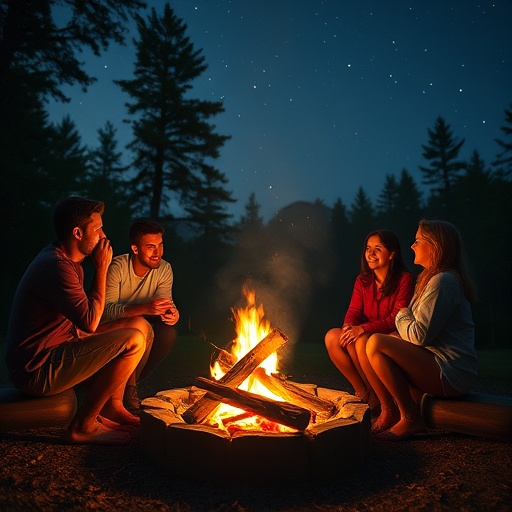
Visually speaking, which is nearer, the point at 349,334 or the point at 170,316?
the point at 349,334

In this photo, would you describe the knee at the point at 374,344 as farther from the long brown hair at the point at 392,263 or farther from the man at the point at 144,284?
the man at the point at 144,284

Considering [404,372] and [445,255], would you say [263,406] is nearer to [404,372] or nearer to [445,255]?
[404,372]

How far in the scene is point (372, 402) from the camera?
186 inches

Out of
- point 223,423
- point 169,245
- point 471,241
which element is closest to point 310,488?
point 223,423

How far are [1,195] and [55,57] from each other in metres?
5.26

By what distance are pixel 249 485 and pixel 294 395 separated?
108 centimetres

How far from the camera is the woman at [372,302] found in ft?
15.2

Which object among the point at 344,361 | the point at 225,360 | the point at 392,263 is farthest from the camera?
the point at 392,263

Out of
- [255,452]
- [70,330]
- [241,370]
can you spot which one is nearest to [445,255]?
[241,370]

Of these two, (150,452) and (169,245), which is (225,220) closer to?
(169,245)

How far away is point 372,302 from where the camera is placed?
195 inches

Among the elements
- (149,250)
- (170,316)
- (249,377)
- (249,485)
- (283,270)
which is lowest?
(249,485)

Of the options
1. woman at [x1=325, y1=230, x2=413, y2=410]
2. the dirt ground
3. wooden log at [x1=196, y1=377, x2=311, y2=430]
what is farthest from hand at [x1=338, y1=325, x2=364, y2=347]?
wooden log at [x1=196, y1=377, x2=311, y2=430]

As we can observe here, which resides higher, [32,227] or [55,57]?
[55,57]
